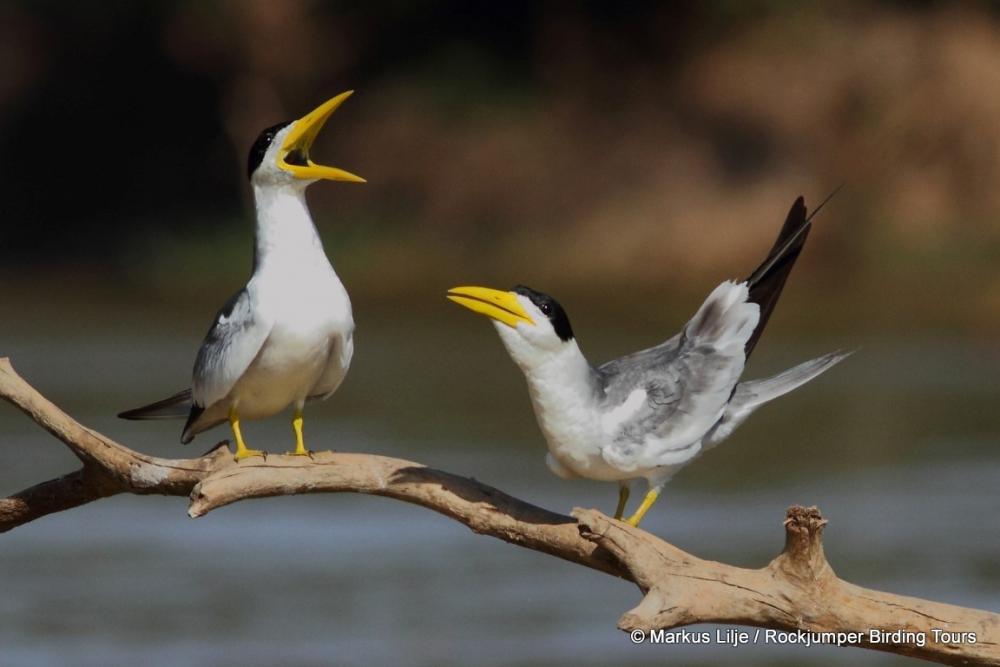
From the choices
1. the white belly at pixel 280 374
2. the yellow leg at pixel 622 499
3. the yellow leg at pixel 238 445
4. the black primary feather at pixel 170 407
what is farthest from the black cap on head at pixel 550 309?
the black primary feather at pixel 170 407

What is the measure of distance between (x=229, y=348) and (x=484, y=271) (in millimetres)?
19703

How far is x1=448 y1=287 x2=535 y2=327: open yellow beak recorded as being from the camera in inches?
226

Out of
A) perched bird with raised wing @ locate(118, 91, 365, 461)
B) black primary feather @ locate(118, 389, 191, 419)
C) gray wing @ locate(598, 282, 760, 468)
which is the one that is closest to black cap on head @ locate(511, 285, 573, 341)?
gray wing @ locate(598, 282, 760, 468)

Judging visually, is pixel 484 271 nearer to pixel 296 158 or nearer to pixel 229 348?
pixel 296 158

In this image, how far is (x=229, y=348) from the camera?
6.54m

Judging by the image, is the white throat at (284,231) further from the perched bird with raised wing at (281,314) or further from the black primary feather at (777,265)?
the black primary feather at (777,265)

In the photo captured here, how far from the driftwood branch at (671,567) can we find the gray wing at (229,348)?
1.15 ft

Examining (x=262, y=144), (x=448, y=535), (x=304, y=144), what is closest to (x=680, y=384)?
(x=304, y=144)

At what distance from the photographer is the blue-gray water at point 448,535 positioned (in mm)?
10648

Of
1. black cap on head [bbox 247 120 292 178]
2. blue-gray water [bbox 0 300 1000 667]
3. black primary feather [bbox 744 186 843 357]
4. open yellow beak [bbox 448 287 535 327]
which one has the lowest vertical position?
open yellow beak [bbox 448 287 535 327]

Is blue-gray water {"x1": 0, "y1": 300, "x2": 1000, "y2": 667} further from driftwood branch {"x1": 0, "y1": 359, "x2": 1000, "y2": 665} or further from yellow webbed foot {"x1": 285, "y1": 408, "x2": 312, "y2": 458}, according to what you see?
driftwood branch {"x1": 0, "y1": 359, "x2": 1000, "y2": 665}

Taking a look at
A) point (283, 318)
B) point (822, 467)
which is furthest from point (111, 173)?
point (283, 318)

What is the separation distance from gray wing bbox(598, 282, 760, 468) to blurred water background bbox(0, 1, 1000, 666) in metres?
4.26

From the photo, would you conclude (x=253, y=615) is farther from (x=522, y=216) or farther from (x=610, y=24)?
(x=610, y=24)
